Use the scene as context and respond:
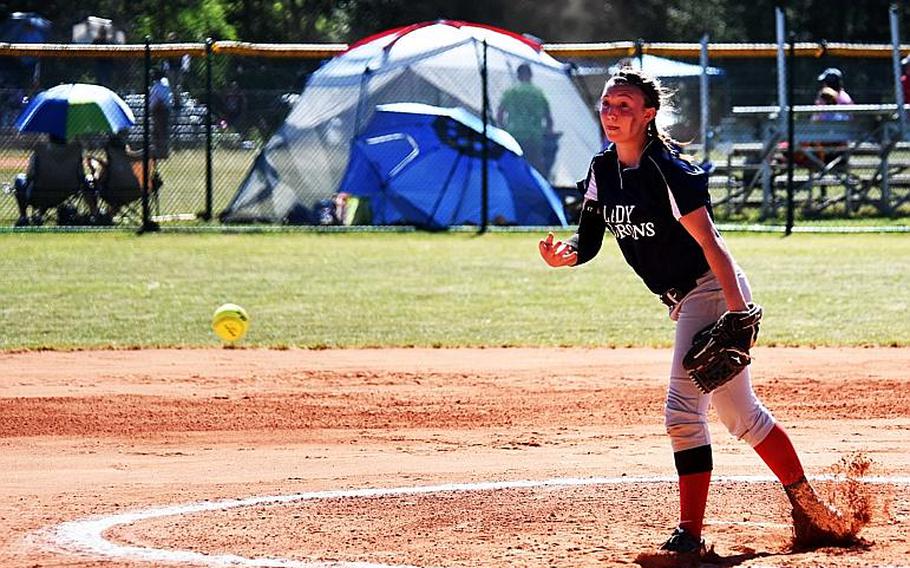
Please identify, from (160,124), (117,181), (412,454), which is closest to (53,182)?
(117,181)

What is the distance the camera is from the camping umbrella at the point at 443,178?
18.9 m

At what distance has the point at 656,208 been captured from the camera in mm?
4746

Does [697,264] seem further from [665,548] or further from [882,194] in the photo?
[882,194]

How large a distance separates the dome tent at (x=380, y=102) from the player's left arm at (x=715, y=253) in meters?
14.9

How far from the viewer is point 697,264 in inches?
190

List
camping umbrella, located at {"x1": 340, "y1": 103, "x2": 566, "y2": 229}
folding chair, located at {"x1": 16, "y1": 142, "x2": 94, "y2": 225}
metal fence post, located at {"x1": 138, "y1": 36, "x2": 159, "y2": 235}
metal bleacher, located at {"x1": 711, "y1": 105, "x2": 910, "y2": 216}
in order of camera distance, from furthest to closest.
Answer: metal bleacher, located at {"x1": 711, "y1": 105, "x2": 910, "y2": 216} < camping umbrella, located at {"x1": 340, "y1": 103, "x2": 566, "y2": 229} < folding chair, located at {"x1": 16, "y1": 142, "x2": 94, "y2": 225} < metal fence post, located at {"x1": 138, "y1": 36, "x2": 159, "y2": 235}

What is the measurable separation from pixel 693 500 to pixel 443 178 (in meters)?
14.3

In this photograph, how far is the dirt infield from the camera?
4.97 metres

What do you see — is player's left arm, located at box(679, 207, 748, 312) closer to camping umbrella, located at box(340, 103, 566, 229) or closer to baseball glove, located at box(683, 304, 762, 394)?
baseball glove, located at box(683, 304, 762, 394)

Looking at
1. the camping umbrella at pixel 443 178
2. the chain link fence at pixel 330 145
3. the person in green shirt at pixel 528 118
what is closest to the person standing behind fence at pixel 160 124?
the chain link fence at pixel 330 145

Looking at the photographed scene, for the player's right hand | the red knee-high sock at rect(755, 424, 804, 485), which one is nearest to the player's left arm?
the red knee-high sock at rect(755, 424, 804, 485)

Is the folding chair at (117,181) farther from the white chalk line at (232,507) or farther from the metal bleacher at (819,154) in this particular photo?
the white chalk line at (232,507)

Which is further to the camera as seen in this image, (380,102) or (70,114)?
(380,102)

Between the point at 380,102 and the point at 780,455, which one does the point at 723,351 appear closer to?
the point at 780,455
